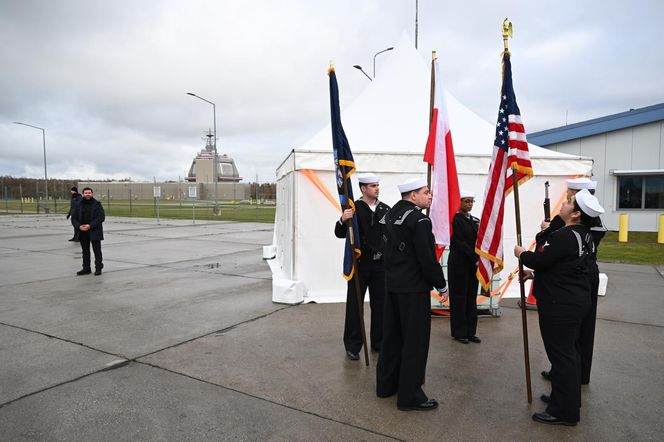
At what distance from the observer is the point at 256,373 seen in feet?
14.9

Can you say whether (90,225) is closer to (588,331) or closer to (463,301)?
(463,301)

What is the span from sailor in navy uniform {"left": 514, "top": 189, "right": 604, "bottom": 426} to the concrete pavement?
0.22 meters

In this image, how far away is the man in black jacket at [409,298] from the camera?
3777mm

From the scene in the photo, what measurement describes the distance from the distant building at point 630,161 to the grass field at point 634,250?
1389mm

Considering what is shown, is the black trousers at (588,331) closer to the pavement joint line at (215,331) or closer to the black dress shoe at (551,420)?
the black dress shoe at (551,420)

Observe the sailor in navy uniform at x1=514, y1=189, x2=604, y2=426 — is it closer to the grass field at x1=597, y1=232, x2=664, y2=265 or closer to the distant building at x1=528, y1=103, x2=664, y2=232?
the grass field at x1=597, y1=232, x2=664, y2=265

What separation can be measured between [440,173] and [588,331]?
234cm

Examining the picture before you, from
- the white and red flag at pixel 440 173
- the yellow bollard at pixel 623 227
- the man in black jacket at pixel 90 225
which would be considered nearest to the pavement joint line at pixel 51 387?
the white and red flag at pixel 440 173

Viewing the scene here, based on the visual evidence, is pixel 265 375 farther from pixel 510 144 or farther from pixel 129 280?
pixel 129 280

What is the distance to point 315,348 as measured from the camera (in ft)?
17.4

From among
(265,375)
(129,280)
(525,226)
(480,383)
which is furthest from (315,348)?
(129,280)

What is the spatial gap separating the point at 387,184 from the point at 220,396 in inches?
183

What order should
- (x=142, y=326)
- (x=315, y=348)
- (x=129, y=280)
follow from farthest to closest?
(x=129, y=280) < (x=142, y=326) < (x=315, y=348)

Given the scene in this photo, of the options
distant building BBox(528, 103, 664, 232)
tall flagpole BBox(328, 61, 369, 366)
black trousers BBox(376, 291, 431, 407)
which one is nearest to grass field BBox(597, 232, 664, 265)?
distant building BBox(528, 103, 664, 232)
